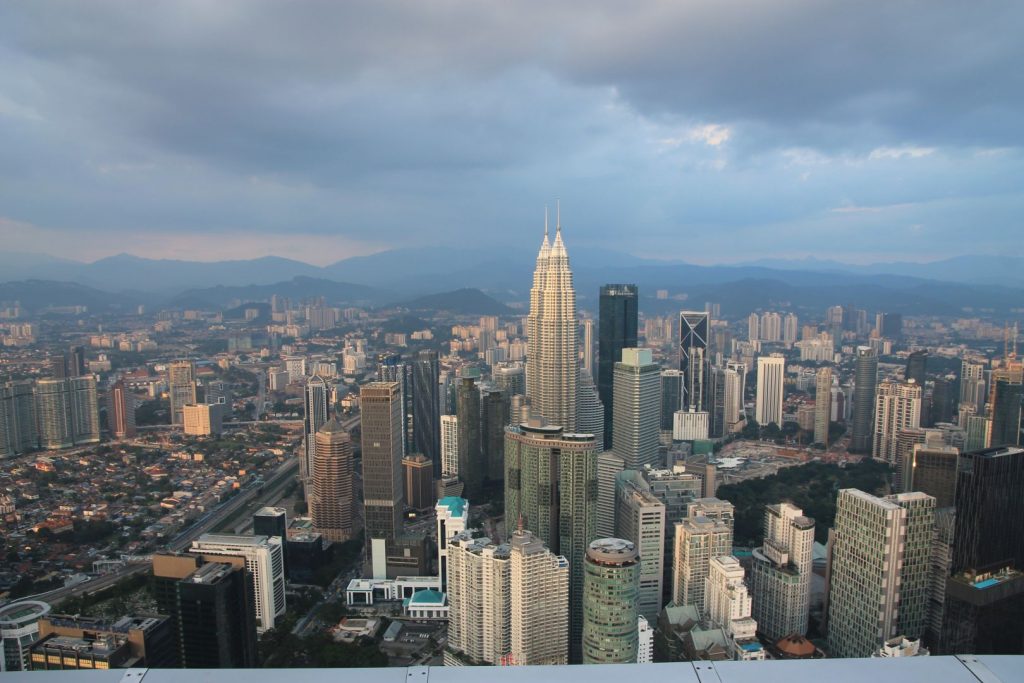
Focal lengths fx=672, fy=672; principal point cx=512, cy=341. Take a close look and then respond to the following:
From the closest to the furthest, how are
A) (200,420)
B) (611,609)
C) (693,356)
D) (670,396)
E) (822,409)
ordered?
(611,609), (200,420), (822,409), (670,396), (693,356)

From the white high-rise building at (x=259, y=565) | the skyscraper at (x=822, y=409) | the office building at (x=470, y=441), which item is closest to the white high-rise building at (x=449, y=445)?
the office building at (x=470, y=441)

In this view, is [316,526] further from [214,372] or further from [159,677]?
[159,677]

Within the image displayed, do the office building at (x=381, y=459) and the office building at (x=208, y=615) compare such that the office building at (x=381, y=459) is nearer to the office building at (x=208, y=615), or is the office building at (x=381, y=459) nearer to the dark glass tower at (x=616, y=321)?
the office building at (x=208, y=615)

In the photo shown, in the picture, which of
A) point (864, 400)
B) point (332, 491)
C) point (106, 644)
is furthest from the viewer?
point (864, 400)

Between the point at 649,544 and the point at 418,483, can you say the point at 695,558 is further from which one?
the point at 418,483

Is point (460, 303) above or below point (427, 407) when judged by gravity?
above

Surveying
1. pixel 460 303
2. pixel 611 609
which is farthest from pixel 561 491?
pixel 460 303

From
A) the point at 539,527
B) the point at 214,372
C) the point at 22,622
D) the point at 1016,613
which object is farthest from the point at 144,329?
the point at 1016,613
